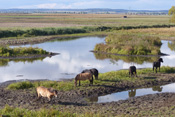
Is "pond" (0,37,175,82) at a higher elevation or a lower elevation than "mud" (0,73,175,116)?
lower

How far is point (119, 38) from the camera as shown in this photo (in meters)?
39.0

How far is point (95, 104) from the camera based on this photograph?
41.5ft

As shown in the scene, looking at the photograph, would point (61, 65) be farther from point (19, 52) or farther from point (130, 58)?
point (130, 58)

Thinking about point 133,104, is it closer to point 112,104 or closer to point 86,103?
point 112,104

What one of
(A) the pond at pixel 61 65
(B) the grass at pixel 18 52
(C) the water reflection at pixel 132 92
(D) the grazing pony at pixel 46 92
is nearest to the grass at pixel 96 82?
(C) the water reflection at pixel 132 92

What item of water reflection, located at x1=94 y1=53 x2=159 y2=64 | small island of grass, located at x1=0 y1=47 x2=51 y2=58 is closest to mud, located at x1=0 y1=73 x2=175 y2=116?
water reflection, located at x1=94 y1=53 x2=159 y2=64

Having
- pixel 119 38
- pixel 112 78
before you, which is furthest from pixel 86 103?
pixel 119 38

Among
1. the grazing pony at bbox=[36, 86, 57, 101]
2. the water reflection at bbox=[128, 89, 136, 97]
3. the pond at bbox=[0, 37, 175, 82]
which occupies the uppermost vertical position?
the grazing pony at bbox=[36, 86, 57, 101]

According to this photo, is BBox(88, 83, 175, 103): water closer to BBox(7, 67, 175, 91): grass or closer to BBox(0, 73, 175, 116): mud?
BBox(0, 73, 175, 116): mud

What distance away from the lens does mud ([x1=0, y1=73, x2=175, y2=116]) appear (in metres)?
11.4

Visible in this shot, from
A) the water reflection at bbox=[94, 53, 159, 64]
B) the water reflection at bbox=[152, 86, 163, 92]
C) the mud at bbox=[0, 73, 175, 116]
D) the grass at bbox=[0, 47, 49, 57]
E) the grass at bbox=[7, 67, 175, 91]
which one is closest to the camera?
Answer: the mud at bbox=[0, 73, 175, 116]

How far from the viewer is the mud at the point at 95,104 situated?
37.4ft

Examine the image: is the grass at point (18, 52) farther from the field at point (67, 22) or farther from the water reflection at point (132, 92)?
the field at point (67, 22)

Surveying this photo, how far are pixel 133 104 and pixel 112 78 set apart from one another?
15.6 ft
